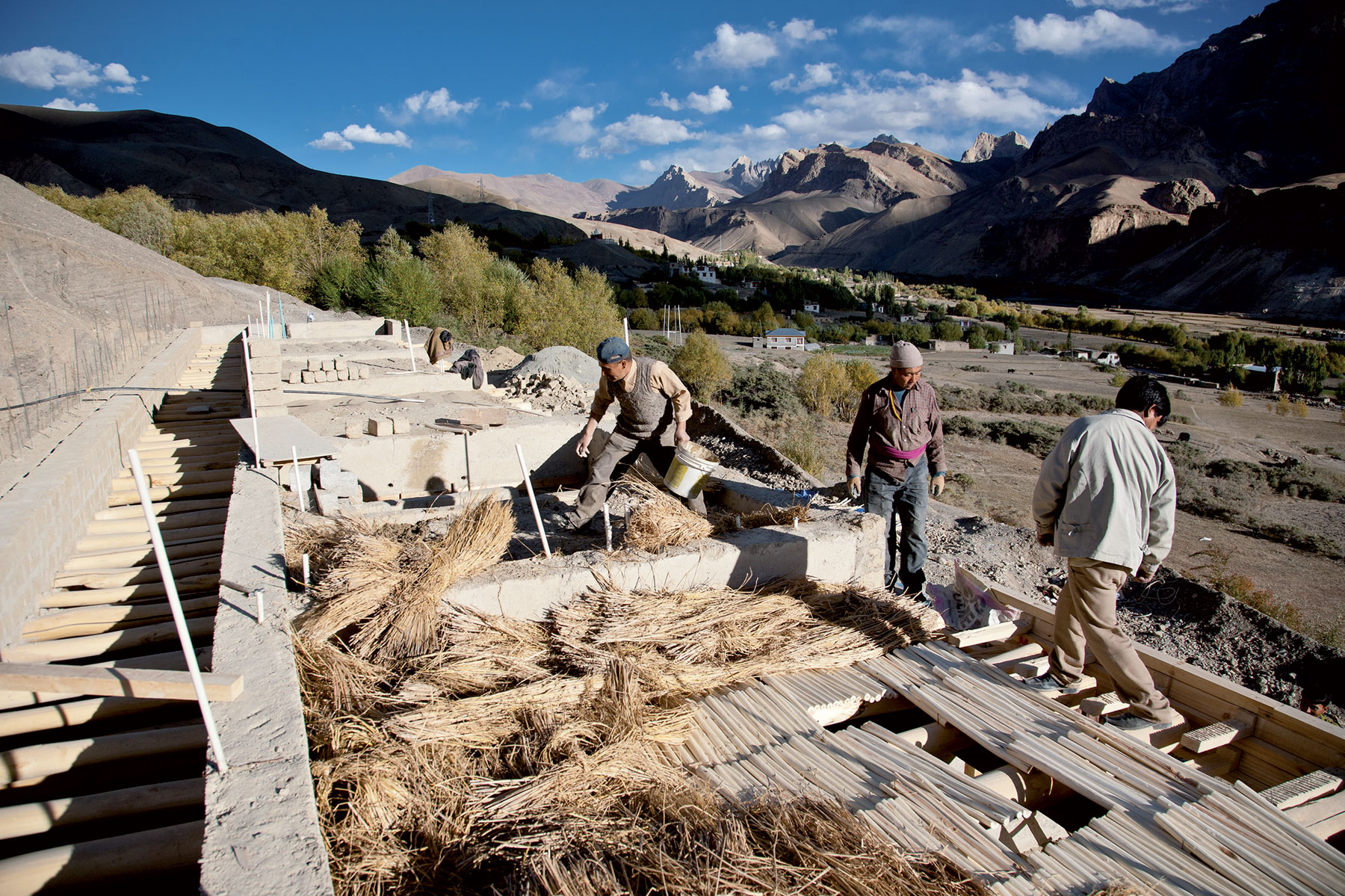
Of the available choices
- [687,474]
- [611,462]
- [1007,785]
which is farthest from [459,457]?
[1007,785]

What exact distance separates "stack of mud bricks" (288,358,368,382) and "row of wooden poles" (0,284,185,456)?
223cm

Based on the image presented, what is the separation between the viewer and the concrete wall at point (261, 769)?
1.90 meters

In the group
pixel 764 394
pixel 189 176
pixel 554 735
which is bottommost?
pixel 764 394

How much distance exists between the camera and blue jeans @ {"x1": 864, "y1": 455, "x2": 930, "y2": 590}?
492 cm

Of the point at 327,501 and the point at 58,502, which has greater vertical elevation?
the point at 58,502

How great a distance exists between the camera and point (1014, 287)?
87000 mm

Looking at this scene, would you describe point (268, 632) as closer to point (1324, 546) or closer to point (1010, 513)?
point (1010, 513)

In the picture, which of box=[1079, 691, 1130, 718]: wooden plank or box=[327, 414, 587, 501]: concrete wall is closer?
box=[1079, 691, 1130, 718]: wooden plank

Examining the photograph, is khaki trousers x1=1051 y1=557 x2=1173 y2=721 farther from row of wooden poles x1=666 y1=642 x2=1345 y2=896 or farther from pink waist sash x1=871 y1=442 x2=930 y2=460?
pink waist sash x1=871 y1=442 x2=930 y2=460

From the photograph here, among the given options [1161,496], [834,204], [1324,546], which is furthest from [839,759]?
[834,204]

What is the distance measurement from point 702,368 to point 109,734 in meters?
24.7

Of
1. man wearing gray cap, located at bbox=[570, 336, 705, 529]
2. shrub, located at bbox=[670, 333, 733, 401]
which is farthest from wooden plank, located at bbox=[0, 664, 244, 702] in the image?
shrub, located at bbox=[670, 333, 733, 401]

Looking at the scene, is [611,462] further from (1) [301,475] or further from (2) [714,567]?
(1) [301,475]

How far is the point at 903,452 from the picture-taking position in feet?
15.8
